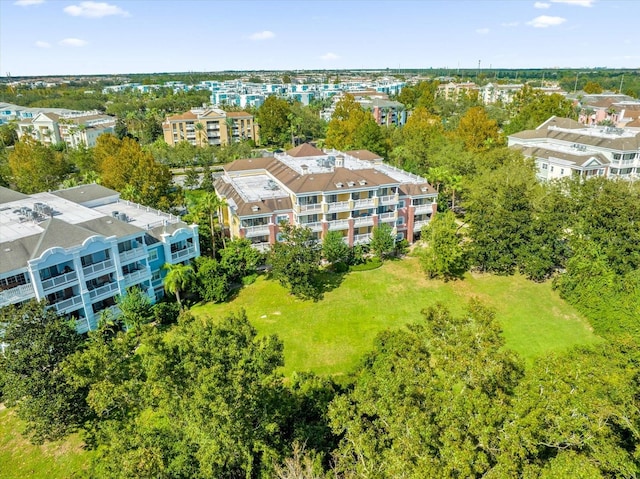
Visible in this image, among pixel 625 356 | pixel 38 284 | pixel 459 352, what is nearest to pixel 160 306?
pixel 38 284

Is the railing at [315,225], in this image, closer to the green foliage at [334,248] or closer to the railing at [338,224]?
the railing at [338,224]

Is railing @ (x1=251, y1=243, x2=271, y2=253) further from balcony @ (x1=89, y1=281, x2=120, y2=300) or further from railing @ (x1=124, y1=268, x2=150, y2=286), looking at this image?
balcony @ (x1=89, y1=281, x2=120, y2=300)

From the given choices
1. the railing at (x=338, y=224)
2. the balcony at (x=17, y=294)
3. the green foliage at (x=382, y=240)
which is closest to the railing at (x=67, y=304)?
the balcony at (x=17, y=294)

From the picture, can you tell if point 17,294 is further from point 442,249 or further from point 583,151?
point 583,151

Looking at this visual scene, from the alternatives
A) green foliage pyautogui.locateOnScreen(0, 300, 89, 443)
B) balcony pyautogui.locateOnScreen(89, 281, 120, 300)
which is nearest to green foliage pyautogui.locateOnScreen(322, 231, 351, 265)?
balcony pyautogui.locateOnScreen(89, 281, 120, 300)

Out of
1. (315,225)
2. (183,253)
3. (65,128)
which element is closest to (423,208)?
(315,225)

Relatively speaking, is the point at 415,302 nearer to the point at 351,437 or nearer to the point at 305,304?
the point at 305,304
